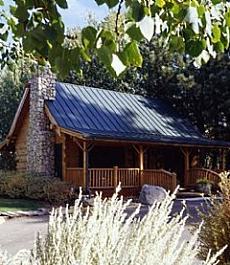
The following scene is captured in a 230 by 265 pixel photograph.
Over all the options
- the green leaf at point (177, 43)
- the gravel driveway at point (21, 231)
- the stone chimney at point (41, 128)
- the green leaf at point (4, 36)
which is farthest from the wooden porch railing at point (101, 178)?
the green leaf at point (177, 43)

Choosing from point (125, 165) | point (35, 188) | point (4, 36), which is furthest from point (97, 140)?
point (4, 36)

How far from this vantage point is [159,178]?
21.0m

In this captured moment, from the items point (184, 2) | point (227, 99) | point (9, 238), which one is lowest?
point (9, 238)

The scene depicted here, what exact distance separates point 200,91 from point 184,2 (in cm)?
2625

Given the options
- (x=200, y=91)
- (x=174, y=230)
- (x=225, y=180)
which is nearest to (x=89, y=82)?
(x=200, y=91)

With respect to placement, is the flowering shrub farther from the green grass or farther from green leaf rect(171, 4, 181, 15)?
the green grass

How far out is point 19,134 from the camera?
24.2 m

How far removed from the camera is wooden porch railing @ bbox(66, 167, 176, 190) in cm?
1989

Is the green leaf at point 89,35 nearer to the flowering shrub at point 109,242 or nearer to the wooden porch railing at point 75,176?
the flowering shrub at point 109,242

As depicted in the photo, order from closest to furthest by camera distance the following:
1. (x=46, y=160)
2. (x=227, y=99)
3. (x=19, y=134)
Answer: (x=46, y=160) < (x=19, y=134) < (x=227, y=99)

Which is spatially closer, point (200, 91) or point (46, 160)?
point (46, 160)

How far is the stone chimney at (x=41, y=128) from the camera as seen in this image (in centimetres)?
2145

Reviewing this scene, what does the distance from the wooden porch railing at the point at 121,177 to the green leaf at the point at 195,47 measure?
17816mm

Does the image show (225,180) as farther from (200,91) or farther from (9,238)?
A: (200,91)
